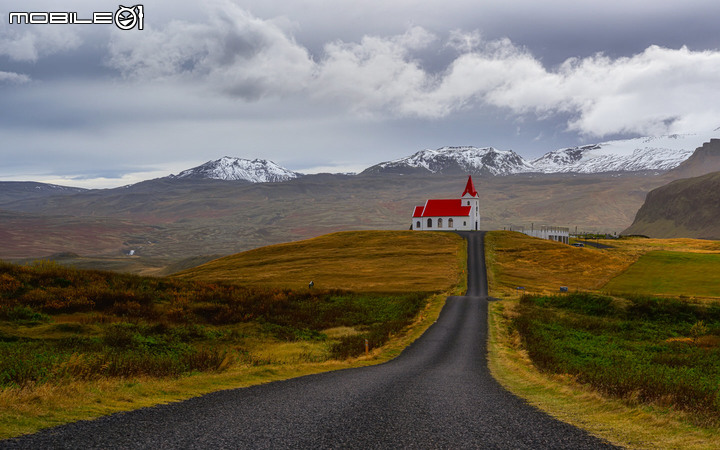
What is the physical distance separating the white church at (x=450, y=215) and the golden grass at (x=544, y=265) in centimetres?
1632

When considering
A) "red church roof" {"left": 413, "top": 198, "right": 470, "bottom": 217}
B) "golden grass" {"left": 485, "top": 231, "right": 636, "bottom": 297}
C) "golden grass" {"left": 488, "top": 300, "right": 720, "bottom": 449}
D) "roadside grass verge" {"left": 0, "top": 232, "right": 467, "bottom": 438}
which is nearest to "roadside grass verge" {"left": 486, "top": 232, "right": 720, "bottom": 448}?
"golden grass" {"left": 488, "top": 300, "right": 720, "bottom": 449}

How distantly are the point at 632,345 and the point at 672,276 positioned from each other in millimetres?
44631

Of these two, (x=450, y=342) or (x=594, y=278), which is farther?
(x=594, y=278)

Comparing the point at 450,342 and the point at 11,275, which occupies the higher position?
the point at 11,275

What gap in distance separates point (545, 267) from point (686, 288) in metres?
22.1

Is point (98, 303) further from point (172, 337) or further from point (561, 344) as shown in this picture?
point (561, 344)

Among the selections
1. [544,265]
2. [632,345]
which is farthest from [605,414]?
[544,265]

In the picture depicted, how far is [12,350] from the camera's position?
17062 mm

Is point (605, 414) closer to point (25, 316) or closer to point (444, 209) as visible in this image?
point (25, 316)

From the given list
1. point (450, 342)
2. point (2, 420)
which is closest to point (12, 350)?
point (2, 420)

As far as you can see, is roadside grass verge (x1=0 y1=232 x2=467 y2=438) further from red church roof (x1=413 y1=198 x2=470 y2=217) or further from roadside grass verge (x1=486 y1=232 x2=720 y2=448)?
red church roof (x1=413 y1=198 x2=470 y2=217)

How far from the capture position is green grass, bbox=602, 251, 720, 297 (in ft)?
178

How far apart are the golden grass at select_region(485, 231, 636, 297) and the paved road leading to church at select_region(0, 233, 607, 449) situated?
41.8 metres

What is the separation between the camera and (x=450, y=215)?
365 ft
